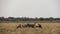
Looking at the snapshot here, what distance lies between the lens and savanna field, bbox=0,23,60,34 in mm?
1291

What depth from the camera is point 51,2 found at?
4.90 feet

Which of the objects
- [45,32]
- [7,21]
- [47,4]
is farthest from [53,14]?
[7,21]

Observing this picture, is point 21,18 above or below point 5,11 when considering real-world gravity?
below

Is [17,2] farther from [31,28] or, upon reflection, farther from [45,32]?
[45,32]

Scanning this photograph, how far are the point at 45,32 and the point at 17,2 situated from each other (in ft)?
2.08

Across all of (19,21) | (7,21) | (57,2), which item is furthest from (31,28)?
(57,2)

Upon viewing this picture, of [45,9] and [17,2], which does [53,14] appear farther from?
[17,2]

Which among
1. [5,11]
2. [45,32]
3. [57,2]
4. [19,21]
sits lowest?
[45,32]

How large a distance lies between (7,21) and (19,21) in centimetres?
17

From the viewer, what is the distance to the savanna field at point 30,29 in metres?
1.29

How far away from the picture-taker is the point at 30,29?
1299 millimetres

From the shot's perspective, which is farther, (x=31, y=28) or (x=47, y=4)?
(x=47, y=4)

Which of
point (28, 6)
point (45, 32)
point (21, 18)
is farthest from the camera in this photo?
point (28, 6)

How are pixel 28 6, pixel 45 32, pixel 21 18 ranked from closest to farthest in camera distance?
1. pixel 45 32
2. pixel 21 18
3. pixel 28 6
